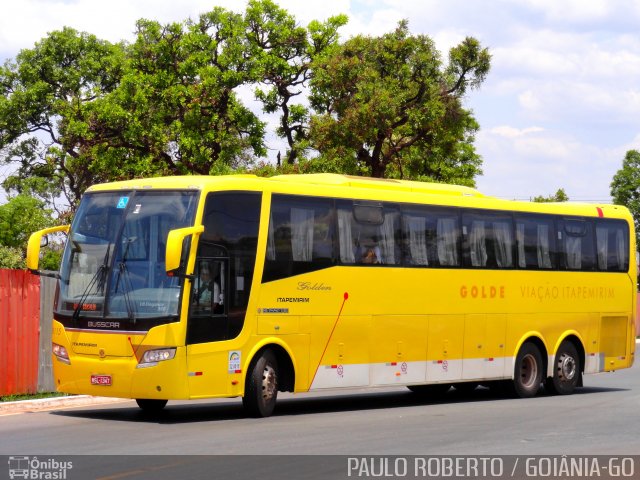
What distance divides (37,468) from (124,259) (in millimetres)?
4938

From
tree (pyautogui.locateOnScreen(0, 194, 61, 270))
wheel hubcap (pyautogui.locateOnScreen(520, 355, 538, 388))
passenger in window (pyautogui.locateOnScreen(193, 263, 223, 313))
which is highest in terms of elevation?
tree (pyautogui.locateOnScreen(0, 194, 61, 270))

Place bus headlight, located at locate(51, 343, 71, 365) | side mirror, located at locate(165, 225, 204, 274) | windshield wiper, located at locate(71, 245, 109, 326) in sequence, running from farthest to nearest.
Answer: bus headlight, located at locate(51, 343, 71, 365), windshield wiper, located at locate(71, 245, 109, 326), side mirror, located at locate(165, 225, 204, 274)

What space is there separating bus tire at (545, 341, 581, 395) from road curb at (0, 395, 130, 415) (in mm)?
8646

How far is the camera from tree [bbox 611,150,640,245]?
80.9 metres

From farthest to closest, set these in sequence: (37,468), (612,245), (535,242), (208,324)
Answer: (612,245)
(535,242)
(208,324)
(37,468)

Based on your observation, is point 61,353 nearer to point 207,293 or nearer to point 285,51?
point 207,293


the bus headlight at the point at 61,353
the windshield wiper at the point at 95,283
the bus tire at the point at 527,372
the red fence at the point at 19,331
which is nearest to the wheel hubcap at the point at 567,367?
the bus tire at the point at 527,372

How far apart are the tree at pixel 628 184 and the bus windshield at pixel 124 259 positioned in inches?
2690

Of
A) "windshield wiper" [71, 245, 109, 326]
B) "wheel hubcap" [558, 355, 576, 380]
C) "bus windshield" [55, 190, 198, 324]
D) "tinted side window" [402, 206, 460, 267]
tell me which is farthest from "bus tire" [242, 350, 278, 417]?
"wheel hubcap" [558, 355, 576, 380]

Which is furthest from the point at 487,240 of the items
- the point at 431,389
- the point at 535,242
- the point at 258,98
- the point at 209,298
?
the point at 258,98

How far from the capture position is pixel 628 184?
268 feet

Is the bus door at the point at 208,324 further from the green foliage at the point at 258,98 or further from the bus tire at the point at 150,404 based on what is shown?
the green foliage at the point at 258,98

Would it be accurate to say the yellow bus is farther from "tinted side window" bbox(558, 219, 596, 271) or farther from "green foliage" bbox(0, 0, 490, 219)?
"green foliage" bbox(0, 0, 490, 219)

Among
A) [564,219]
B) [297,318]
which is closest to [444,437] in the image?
[297,318]
